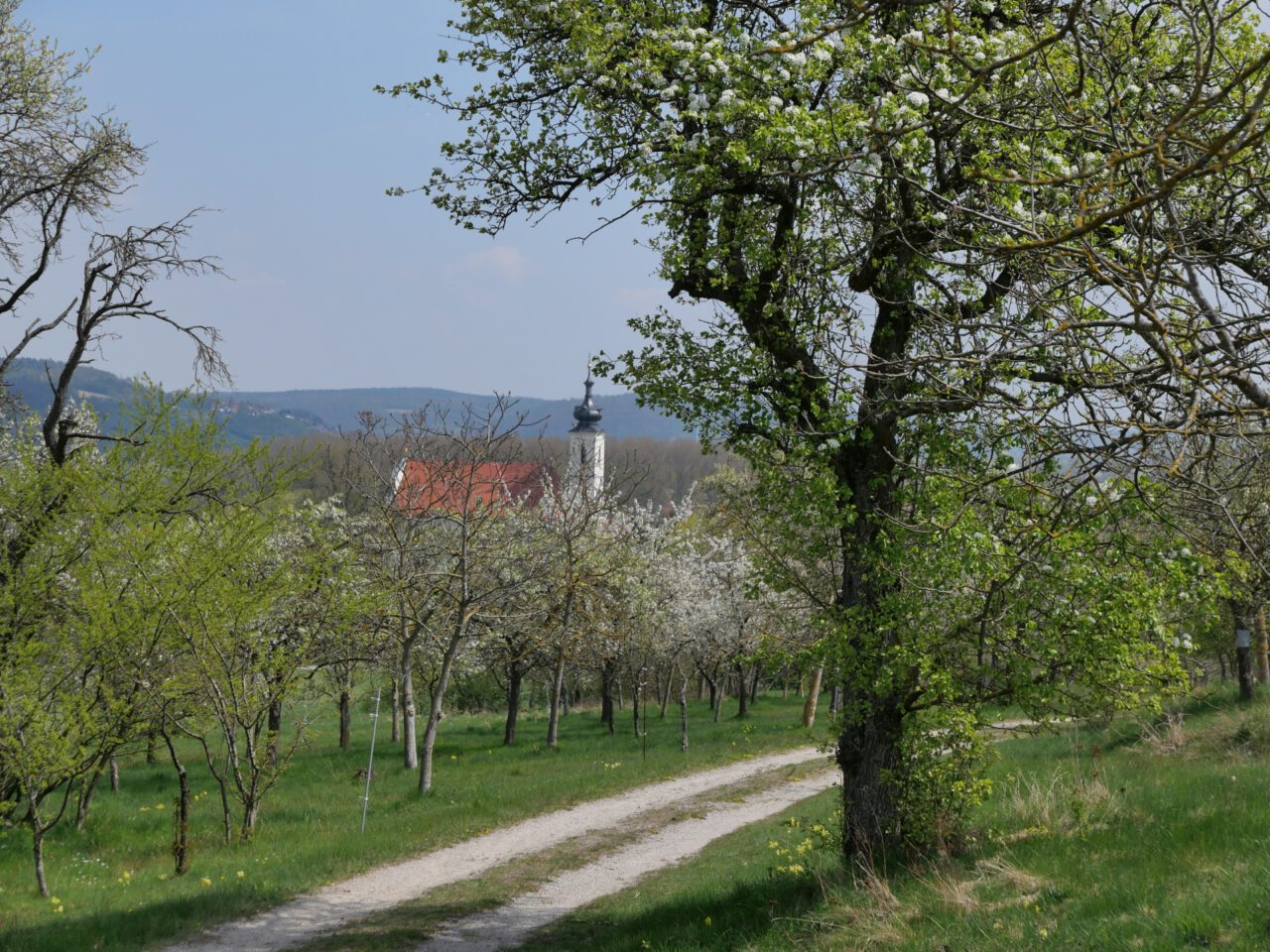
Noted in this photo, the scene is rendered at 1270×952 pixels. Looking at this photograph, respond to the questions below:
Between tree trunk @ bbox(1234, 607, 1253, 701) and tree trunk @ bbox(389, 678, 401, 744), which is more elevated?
tree trunk @ bbox(1234, 607, 1253, 701)

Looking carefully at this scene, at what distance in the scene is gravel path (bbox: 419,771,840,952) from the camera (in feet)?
34.7

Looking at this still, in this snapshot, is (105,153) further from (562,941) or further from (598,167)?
(562,941)

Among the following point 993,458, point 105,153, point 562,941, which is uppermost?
point 105,153

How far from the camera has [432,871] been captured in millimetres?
13289

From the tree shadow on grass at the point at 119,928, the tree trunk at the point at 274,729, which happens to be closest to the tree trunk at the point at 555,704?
the tree trunk at the point at 274,729

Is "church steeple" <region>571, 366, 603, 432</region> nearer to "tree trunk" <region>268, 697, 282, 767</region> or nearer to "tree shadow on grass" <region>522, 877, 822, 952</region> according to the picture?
"tree trunk" <region>268, 697, 282, 767</region>

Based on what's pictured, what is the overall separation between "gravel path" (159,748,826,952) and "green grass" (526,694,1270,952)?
234 centimetres

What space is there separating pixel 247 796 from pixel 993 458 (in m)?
11.8

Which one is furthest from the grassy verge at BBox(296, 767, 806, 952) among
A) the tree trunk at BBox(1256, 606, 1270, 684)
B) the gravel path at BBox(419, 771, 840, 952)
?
the tree trunk at BBox(1256, 606, 1270, 684)

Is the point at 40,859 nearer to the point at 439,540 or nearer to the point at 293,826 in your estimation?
the point at 293,826

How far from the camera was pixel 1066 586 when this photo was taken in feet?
25.9

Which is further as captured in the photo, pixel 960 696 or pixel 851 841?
pixel 851 841

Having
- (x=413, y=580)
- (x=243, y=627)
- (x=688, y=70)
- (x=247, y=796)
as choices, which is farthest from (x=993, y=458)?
(x=413, y=580)

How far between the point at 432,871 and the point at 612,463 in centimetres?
1730
